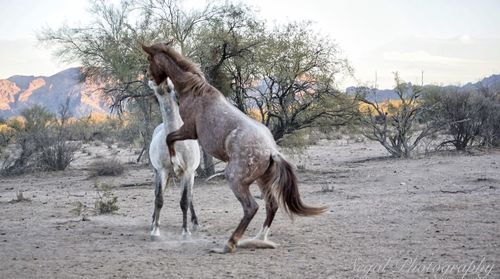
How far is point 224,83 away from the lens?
622 inches

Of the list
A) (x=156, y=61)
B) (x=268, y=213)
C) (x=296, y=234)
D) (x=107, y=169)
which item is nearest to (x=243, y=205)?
(x=268, y=213)

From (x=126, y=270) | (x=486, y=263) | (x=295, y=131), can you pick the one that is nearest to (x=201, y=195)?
(x=295, y=131)

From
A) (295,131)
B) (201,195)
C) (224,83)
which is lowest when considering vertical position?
(201,195)

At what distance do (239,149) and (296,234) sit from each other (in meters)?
1.80

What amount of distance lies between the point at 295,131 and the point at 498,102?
12.3m

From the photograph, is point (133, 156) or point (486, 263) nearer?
point (486, 263)

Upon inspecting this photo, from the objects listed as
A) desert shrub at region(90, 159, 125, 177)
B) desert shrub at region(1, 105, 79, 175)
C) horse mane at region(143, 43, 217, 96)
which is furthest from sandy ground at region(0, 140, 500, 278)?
desert shrub at region(1, 105, 79, 175)

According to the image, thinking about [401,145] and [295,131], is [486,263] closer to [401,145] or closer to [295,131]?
[295,131]

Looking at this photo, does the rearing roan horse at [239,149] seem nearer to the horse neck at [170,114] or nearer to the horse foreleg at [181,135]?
the horse foreleg at [181,135]

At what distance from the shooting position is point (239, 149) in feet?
22.1

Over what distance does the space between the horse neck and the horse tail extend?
1.89 m

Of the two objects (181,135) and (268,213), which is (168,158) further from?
(268,213)

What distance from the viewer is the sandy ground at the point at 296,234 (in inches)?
235

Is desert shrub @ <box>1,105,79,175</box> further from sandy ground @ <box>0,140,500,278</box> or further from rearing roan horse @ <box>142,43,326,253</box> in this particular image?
rearing roan horse @ <box>142,43,326,253</box>
